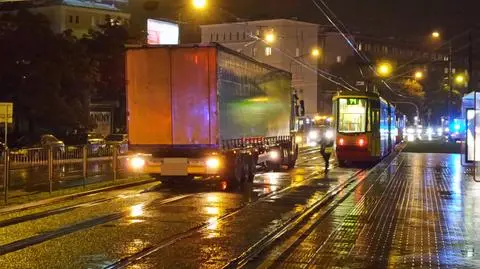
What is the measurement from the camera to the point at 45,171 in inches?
825

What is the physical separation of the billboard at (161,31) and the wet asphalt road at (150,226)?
1789 cm

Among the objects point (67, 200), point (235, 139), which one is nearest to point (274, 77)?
point (235, 139)

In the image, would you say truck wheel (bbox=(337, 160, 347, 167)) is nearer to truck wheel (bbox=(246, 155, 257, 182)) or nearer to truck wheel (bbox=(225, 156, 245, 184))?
truck wheel (bbox=(246, 155, 257, 182))

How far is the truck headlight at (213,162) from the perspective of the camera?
18.4 m

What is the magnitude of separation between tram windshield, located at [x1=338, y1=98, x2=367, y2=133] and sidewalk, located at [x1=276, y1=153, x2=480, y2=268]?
9.48 m

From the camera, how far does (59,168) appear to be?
19797 mm

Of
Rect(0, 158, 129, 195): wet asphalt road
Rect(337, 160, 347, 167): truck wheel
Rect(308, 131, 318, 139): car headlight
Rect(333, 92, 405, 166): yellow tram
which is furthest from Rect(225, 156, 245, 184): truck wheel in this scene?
Rect(308, 131, 318, 139): car headlight

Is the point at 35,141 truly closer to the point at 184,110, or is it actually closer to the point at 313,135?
the point at 184,110

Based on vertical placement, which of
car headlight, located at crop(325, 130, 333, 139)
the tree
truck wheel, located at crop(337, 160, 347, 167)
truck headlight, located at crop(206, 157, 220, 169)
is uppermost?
the tree

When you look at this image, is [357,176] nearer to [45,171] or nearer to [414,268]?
[45,171]

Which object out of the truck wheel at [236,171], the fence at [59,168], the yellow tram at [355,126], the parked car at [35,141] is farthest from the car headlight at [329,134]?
the parked car at [35,141]

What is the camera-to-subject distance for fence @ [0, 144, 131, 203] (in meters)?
18.7

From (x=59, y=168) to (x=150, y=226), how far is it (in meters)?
8.90

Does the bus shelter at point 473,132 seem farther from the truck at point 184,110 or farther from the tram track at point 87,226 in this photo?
the truck at point 184,110
